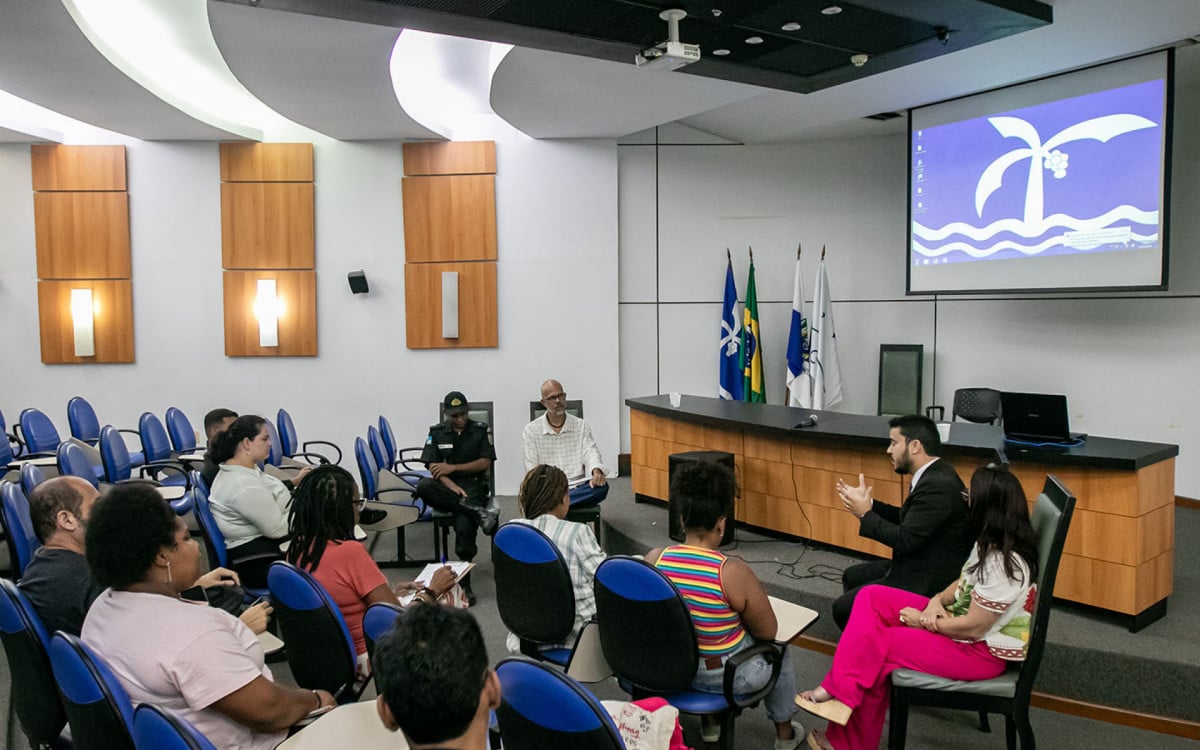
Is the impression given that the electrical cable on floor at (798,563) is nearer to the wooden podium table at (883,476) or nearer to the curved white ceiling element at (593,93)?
the wooden podium table at (883,476)

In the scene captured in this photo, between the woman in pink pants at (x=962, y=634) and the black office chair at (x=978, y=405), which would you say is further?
the black office chair at (x=978, y=405)

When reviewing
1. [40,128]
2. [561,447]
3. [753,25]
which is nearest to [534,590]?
[561,447]

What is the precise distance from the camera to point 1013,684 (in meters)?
2.80

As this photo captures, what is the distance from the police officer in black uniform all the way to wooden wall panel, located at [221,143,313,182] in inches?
143

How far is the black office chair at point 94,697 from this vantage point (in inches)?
73.1

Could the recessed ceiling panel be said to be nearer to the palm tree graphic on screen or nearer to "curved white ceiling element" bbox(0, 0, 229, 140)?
the palm tree graphic on screen

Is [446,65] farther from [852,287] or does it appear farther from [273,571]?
[273,571]

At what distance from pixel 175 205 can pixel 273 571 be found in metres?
6.56

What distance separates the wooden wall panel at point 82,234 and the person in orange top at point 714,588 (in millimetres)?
7179

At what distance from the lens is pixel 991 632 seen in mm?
2865

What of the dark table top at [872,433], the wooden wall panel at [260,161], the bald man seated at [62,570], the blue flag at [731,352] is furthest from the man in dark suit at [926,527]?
the wooden wall panel at [260,161]

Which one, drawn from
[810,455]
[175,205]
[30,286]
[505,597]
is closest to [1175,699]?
[810,455]

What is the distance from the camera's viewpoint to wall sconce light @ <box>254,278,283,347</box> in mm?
Result: 7910

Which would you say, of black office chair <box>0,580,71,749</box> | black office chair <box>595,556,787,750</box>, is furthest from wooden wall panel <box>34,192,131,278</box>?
black office chair <box>595,556,787,750</box>
